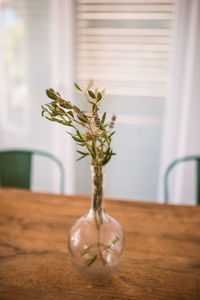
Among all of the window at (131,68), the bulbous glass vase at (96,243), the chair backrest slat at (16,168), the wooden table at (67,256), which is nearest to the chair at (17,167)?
the chair backrest slat at (16,168)

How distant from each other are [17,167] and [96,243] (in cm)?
96

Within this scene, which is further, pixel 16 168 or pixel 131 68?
pixel 131 68

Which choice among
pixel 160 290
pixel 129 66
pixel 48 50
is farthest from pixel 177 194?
pixel 160 290

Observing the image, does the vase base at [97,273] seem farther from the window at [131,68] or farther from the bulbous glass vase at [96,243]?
the window at [131,68]

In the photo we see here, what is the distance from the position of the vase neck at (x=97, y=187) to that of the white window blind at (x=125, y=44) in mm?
Answer: 1751

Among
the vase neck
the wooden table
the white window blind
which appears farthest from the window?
the vase neck

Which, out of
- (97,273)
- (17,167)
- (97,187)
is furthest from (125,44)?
(97,273)

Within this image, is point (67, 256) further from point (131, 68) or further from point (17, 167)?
point (131, 68)

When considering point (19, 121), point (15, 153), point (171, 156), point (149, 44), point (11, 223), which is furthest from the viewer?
point (19, 121)

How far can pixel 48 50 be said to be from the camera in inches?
94.3

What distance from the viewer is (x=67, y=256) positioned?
91 cm

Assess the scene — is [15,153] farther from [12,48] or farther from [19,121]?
[12,48]

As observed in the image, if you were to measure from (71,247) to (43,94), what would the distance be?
192 centimetres

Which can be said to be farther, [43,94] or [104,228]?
[43,94]
